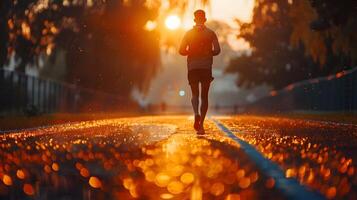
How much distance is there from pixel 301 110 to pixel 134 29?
10894 millimetres

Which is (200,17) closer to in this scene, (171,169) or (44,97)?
(171,169)

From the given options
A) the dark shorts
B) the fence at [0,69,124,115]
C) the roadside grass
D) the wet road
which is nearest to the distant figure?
the dark shorts

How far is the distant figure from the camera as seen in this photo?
12750mm

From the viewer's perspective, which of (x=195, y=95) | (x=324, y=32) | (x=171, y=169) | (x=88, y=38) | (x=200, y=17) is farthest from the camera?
(x=88, y=38)

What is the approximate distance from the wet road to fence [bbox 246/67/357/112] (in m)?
18.2

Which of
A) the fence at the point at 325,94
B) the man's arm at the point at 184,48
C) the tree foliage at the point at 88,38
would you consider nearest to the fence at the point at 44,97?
the tree foliage at the point at 88,38

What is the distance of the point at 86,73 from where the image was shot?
36.8m

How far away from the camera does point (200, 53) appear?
12.7 meters

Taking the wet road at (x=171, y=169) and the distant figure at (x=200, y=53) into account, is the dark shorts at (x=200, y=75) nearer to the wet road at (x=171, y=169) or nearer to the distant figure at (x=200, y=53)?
the distant figure at (x=200, y=53)

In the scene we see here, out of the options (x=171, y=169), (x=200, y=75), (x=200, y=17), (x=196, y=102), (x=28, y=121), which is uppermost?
(x=200, y=17)

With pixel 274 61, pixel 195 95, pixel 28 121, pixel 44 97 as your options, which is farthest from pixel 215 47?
pixel 274 61

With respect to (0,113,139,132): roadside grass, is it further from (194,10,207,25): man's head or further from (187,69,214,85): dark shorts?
(194,10,207,25): man's head

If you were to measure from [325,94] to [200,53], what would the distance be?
20.7 meters

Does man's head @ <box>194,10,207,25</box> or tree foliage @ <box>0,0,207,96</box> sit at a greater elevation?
tree foliage @ <box>0,0,207,96</box>
